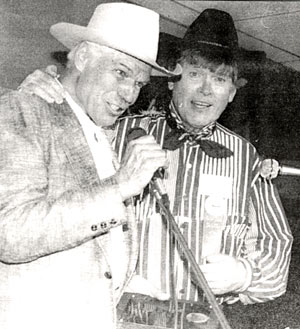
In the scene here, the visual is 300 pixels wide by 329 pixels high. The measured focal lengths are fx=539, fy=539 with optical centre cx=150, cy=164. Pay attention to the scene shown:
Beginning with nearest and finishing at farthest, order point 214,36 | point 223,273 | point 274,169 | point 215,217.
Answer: point 274,169 → point 223,273 → point 215,217 → point 214,36

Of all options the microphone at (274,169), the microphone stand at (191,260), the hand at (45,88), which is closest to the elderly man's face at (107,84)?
the hand at (45,88)

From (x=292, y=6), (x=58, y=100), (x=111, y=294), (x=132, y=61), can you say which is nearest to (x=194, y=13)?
(x=292, y=6)

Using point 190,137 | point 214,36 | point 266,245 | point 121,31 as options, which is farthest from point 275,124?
point 121,31

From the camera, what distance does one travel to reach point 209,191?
95.7 inches

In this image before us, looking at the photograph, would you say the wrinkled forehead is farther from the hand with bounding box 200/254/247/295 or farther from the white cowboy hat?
the hand with bounding box 200/254/247/295

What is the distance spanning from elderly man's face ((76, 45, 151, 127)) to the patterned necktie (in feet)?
2.59

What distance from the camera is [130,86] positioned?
1.69 m

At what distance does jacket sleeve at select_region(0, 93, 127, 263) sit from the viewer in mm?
1164

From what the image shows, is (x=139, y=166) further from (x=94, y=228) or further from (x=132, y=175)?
(x=94, y=228)

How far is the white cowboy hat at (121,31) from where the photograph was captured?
5.51ft

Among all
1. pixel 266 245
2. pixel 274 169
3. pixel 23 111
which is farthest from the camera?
pixel 266 245

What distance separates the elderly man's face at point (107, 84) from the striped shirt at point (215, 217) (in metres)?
0.71

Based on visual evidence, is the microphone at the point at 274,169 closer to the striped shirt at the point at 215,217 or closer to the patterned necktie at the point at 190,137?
the striped shirt at the point at 215,217

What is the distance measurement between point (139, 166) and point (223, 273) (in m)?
0.87
